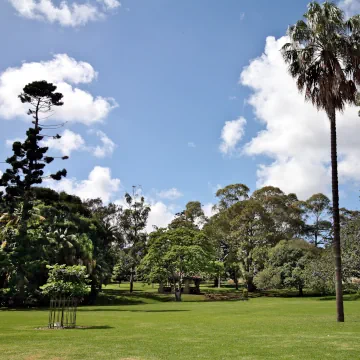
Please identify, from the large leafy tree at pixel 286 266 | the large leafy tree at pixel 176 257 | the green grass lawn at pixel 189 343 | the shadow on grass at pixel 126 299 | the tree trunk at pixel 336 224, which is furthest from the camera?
the large leafy tree at pixel 286 266

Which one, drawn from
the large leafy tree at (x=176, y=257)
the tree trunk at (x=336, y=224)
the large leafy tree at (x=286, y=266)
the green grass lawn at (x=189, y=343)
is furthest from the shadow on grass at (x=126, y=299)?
the tree trunk at (x=336, y=224)

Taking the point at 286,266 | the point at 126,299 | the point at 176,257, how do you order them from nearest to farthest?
the point at 126,299
the point at 176,257
the point at 286,266

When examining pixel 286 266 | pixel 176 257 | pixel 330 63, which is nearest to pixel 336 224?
pixel 330 63

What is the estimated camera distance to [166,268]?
50.9 m

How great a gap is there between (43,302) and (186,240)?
58.7 feet

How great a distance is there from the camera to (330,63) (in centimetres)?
1997

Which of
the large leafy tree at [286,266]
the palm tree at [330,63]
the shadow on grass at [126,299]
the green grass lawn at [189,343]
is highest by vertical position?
the palm tree at [330,63]

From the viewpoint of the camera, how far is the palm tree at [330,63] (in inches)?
767

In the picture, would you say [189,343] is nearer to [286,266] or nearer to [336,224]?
[336,224]

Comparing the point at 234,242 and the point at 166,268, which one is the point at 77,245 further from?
the point at 234,242

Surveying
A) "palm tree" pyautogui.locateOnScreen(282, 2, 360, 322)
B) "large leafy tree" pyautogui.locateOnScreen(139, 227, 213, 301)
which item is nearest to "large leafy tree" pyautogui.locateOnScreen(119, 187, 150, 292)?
"large leafy tree" pyautogui.locateOnScreen(139, 227, 213, 301)

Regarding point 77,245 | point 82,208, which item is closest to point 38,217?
point 77,245

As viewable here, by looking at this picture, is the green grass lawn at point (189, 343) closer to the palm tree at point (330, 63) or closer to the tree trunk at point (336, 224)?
the tree trunk at point (336, 224)

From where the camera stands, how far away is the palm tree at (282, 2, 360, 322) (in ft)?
63.9
